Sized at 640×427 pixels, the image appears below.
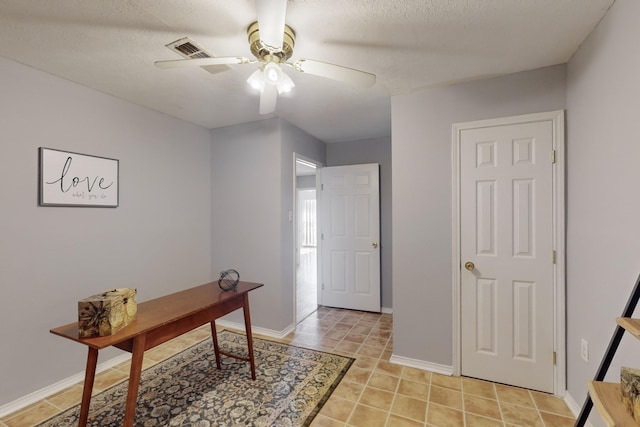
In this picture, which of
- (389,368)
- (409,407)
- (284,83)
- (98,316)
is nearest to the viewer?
(98,316)

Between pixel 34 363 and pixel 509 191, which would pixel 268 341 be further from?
pixel 509 191

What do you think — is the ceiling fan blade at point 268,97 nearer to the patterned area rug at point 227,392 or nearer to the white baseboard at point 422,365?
the patterned area rug at point 227,392

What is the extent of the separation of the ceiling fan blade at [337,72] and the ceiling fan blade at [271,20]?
0.23m

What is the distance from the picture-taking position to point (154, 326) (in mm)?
1523

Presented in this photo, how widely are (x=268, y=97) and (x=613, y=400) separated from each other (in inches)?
85.5

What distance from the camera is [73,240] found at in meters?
2.25

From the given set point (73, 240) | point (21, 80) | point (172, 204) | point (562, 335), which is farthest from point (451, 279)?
point (21, 80)

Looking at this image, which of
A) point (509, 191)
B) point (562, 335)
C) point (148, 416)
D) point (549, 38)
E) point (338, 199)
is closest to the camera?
point (549, 38)

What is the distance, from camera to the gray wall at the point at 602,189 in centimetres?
134

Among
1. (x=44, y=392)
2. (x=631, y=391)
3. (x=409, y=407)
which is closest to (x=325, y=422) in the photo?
(x=409, y=407)

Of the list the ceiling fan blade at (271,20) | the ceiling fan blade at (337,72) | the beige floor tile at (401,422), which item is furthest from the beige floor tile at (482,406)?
the ceiling fan blade at (271,20)

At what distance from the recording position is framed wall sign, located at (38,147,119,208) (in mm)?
2092

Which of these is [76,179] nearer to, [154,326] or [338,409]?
[154,326]

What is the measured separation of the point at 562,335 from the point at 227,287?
2.53 metres
